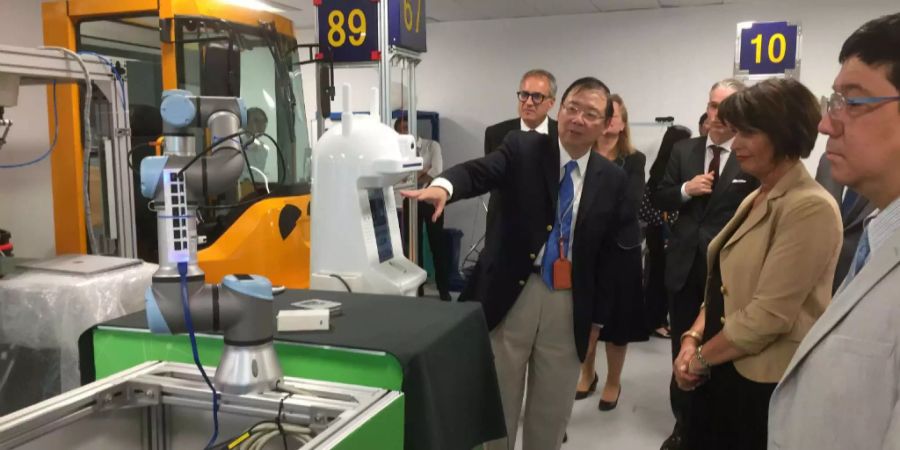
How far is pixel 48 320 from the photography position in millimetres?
2176

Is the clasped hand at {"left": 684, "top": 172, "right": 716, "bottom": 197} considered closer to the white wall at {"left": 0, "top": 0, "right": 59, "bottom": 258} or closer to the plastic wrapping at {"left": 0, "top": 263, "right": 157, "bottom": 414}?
the plastic wrapping at {"left": 0, "top": 263, "right": 157, "bottom": 414}

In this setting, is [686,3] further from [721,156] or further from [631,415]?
[631,415]

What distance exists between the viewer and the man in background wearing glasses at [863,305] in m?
0.92

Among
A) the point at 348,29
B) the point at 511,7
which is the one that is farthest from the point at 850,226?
the point at 511,7

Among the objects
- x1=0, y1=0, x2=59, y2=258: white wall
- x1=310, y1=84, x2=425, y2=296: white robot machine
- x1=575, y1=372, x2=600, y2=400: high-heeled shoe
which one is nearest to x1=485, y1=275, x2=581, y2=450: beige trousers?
x1=310, y1=84, x2=425, y2=296: white robot machine

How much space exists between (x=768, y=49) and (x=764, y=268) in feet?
6.67

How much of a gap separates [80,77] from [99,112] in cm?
23

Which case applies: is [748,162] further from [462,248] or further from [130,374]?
[462,248]

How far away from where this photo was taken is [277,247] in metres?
2.74

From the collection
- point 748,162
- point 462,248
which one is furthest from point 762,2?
point 748,162

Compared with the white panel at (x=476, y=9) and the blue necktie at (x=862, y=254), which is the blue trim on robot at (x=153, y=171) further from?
the white panel at (x=476, y=9)

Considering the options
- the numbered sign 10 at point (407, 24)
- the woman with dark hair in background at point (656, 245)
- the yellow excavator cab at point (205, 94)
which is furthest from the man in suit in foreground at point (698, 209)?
the yellow excavator cab at point (205, 94)

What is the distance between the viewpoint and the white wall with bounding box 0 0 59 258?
445 centimetres

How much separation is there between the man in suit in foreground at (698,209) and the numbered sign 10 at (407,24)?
1268 mm
